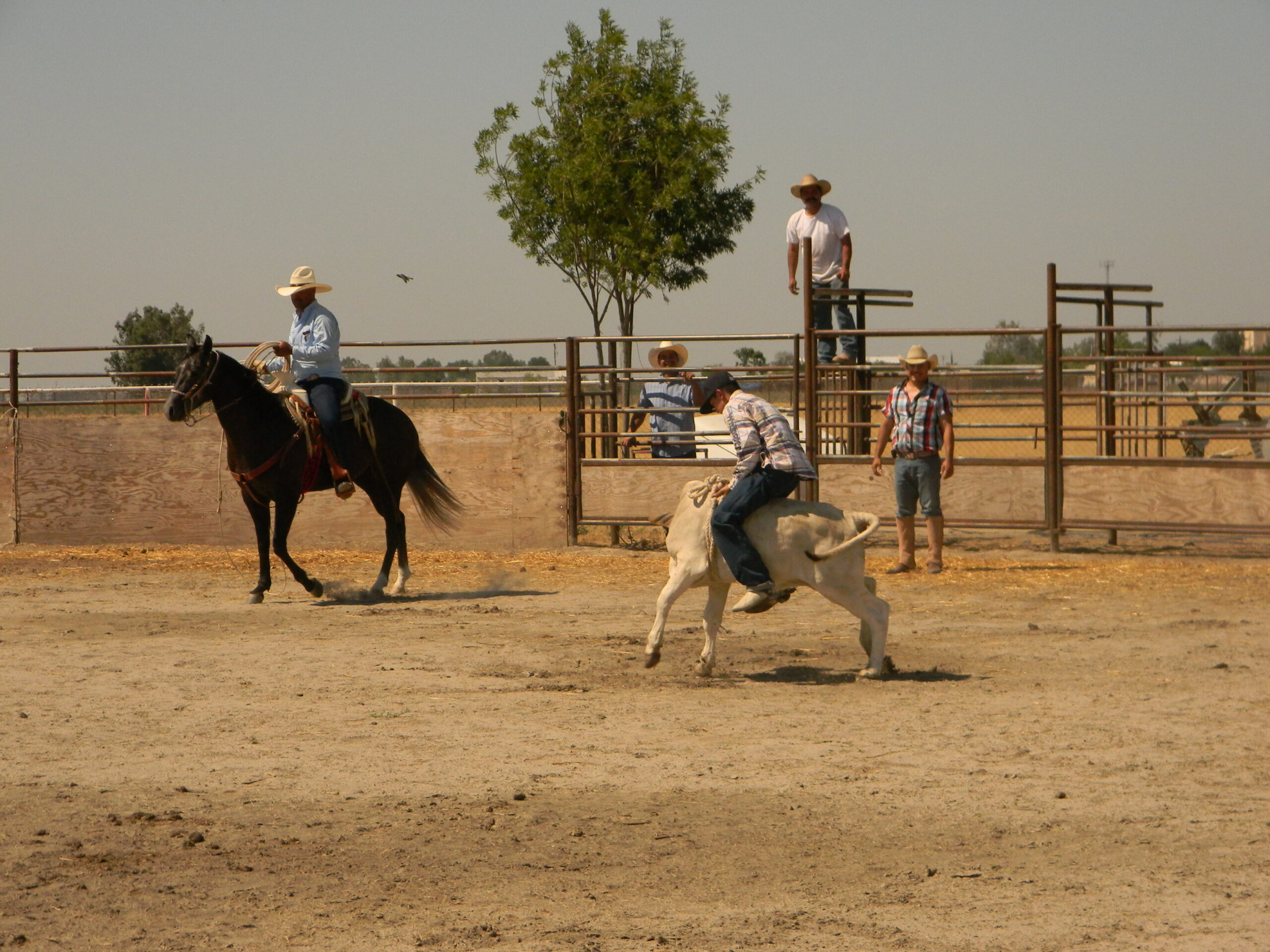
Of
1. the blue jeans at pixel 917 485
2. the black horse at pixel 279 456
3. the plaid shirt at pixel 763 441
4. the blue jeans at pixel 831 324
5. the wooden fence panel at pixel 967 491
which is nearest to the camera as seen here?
the plaid shirt at pixel 763 441

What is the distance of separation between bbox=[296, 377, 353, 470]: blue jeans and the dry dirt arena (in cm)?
166

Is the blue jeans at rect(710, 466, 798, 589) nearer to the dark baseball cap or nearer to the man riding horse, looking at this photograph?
the dark baseball cap

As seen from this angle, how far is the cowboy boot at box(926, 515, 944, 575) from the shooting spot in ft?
37.9

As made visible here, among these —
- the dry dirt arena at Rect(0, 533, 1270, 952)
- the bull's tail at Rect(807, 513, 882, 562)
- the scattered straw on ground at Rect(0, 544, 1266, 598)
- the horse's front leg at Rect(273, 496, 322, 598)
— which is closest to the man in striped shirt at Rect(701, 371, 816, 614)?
the bull's tail at Rect(807, 513, 882, 562)

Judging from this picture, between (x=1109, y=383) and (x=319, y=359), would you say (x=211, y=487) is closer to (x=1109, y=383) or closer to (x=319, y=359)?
(x=319, y=359)

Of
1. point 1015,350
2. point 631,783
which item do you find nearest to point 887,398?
point 631,783

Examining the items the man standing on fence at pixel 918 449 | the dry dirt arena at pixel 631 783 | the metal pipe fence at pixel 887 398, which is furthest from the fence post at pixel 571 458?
the dry dirt arena at pixel 631 783

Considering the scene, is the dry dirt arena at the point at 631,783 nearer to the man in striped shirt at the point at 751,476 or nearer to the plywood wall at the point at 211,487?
the man in striped shirt at the point at 751,476

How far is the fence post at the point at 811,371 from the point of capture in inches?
522

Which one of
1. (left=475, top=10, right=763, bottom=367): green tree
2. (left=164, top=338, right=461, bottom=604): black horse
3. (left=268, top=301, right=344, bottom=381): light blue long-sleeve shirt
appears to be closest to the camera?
(left=164, top=338, right=461, bottom=604): black horse

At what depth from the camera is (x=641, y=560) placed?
12.8 metres

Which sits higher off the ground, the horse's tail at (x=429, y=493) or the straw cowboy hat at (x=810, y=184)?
the straw cowboy hat at (x=810, y=184)

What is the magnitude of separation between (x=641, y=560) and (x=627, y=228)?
13.0 metres

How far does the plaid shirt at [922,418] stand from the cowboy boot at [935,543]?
0.62 m
